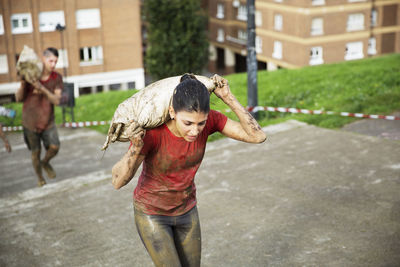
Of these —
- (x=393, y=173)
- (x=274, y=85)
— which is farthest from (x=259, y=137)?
(x=274, y=85)

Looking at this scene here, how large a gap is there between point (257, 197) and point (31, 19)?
2996 cm

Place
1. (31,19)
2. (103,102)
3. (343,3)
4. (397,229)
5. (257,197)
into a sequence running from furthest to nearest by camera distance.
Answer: (343,3)
(31,19)
(103,102)
(257,197)
(397,229)

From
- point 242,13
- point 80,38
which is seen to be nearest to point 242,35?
point 242,13

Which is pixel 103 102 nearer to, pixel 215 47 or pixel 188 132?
pixel 188 132

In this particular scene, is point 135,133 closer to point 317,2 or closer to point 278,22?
point 317,2

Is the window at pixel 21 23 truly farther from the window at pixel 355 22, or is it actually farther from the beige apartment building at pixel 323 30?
the window at pixel 355 22

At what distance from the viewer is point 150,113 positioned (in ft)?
12.0

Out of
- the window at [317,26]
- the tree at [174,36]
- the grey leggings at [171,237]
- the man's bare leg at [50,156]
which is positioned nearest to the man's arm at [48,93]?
the man's bare leg at [50,156]

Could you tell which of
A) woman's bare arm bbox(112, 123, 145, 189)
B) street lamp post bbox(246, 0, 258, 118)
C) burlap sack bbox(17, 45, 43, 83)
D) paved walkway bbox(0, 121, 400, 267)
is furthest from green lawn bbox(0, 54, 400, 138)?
woman's bare arm bbox(112, 123, 145, 189)

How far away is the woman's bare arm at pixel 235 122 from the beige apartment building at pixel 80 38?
3026 cm

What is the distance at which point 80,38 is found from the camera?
34781mm

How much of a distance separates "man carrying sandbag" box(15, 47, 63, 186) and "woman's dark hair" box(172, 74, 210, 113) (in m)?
4.81

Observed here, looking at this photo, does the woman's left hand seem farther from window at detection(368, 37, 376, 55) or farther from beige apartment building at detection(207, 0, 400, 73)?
window at detection(368, 37, 376, 55)

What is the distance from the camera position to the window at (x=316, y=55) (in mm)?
37219
